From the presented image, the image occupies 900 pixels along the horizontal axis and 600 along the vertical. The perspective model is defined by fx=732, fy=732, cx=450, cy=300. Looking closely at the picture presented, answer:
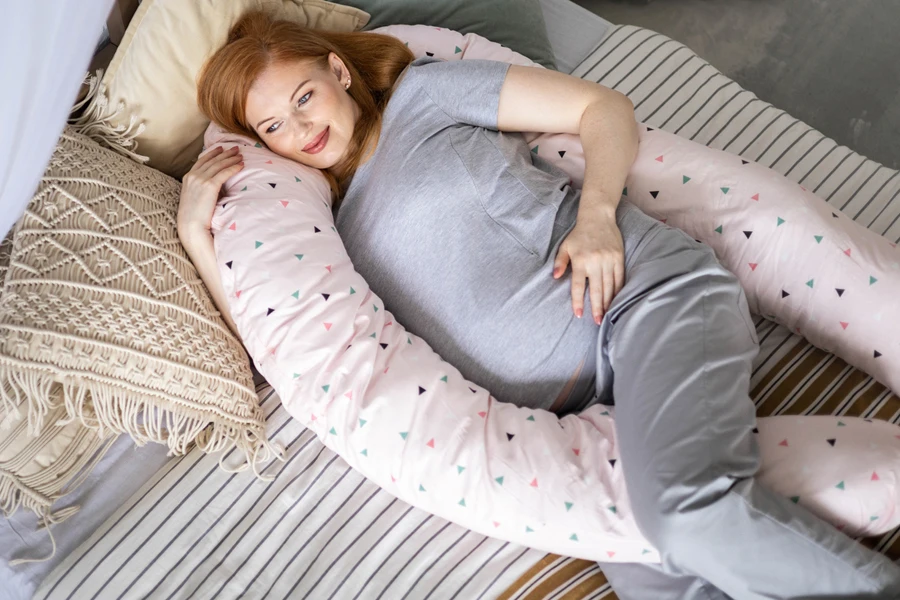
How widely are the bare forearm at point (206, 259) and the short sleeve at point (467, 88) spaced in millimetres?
471

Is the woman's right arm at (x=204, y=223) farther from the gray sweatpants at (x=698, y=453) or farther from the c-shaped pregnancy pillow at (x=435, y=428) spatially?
the gray sweatpants at (x=698, y=453)

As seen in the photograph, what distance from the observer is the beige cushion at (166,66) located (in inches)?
51.3

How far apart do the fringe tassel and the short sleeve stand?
1.73ft

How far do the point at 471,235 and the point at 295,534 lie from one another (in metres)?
0.56

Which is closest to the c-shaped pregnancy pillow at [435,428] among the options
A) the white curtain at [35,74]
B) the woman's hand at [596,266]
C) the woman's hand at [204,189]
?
the woman's hand at [204,189]

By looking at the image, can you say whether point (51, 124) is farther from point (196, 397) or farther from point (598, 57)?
point (598, 57)

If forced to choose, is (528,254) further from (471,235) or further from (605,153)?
(605,153)

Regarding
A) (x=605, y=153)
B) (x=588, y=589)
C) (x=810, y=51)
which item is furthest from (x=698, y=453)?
(x=810, y=51)

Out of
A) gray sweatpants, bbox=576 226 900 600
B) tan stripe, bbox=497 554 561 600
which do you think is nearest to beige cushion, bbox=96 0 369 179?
gray sweatpants, bbox=576 226 900 600

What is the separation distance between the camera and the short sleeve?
1.29 meters

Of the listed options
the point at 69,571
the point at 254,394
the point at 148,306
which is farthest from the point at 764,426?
the point at 69,571

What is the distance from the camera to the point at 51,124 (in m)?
0.72

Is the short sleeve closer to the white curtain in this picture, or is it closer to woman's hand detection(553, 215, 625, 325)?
woman's hand detection(553, 215, 625, 325)

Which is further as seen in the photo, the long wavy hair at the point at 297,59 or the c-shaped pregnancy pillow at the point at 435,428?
the long wavy hair at the point at 297,59
